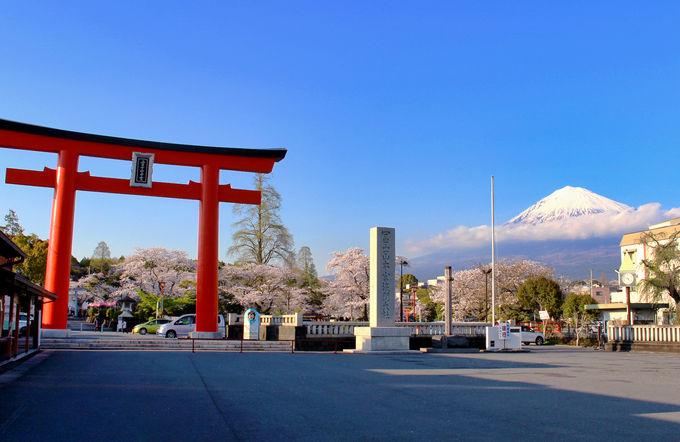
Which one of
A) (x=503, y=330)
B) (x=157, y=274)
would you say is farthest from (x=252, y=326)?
(x=157, y=274)

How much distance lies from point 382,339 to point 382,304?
4.84ft

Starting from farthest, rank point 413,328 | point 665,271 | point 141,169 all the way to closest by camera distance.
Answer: point 665,271 < point 413,328 < point 141,169

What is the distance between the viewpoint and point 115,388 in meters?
11.0

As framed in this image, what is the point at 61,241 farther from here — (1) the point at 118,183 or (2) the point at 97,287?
(2) the point at 97,287

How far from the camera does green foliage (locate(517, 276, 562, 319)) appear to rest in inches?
2099

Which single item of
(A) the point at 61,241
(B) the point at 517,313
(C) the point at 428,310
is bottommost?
(C) the point at 428,310

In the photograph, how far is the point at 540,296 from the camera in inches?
2104

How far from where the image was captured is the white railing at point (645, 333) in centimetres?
2807

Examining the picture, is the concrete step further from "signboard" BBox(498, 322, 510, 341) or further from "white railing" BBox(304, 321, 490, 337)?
"signboard" BBox(498, 322, 510, 341)

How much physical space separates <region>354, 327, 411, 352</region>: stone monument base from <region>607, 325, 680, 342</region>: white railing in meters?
12.7

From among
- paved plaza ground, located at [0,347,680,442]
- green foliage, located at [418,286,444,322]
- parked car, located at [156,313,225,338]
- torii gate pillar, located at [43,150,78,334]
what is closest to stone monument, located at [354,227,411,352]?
paved plaza ground, located at [0,347,680,442]

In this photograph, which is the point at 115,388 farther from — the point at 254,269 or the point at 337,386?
the point at 254,269

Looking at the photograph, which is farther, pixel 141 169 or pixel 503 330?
pixel 141 169

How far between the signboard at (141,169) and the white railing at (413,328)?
10602 millimetres
